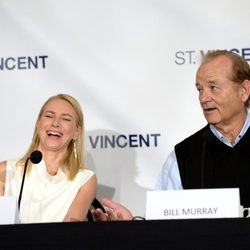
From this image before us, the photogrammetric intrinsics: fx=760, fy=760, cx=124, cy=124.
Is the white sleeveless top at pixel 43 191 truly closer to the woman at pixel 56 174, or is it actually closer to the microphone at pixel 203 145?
the woman at pixel 56 174

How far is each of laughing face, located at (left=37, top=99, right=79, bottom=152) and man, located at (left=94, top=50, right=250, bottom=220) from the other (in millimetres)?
459

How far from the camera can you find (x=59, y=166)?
338cm

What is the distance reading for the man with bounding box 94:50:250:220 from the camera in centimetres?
313

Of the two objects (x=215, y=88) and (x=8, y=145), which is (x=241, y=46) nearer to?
(x=215, y=88)

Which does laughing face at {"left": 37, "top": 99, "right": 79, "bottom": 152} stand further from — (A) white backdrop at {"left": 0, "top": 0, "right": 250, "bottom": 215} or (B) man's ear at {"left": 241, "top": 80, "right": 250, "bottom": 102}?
(B) man's ear at {"left": 241, "top": 80, "right": 250, "bottom": 102}

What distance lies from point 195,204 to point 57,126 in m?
1.20

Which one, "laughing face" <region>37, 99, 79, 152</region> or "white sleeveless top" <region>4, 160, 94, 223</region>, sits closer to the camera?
"white sleeveless top" <region>4, 160, 94, 223</region>

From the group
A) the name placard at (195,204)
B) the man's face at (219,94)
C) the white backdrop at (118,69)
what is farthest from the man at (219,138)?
the name placard at (195,204)

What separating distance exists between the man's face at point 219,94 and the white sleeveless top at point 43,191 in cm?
62

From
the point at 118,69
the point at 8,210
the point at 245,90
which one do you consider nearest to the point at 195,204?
the point at 8,210

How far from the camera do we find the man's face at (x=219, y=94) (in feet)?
10.3

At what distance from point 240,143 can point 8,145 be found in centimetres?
128

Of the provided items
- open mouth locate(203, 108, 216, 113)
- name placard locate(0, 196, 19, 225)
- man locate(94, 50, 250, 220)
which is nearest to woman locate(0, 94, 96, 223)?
man locate(94, 50, 250, 220)

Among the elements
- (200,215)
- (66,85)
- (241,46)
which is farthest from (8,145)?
(200,215)
